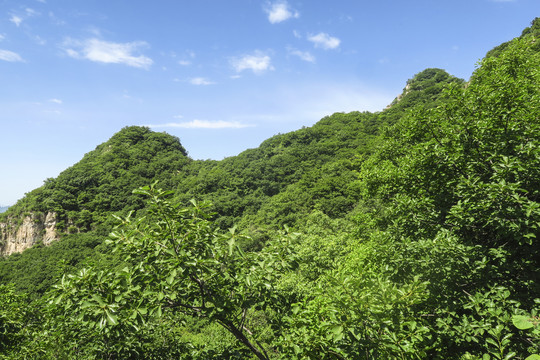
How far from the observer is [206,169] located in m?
89.7

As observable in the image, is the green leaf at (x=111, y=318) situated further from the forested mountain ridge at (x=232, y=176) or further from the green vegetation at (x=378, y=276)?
the forested mountain ridge at (x=232, y=176)

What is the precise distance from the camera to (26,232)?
6456 centimetres

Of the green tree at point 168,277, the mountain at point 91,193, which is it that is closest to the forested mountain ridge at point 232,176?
the mountain at point 91,193

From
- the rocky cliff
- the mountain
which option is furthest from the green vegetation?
the rocky cliff

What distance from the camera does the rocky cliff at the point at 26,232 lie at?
6425 cm

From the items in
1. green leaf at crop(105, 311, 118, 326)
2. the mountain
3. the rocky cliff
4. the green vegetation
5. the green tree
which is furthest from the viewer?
the mountain

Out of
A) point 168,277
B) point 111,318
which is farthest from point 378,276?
point 111,318

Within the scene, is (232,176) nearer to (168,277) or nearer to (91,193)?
(91,193)

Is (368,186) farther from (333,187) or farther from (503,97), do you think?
(333,187)

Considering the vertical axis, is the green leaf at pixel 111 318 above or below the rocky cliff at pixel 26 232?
above

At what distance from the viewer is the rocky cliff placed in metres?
64.2

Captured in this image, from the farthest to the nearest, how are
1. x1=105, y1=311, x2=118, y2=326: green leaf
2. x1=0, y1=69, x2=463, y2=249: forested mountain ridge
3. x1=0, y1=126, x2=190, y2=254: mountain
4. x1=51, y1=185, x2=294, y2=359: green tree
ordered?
x1=0, y1=126, x2=190, y2=254: mountain → x1=0, y1=69, x2=463, y2=249: forested mountain ridge → x1=51, y1=185, x2=294, y2=359: green tree → x1=105, y1=311, x2=118, y2=326: green leaf

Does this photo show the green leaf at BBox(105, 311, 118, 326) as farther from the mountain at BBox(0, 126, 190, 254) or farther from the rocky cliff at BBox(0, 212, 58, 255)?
the rocky cliff at BBox(0, 212, 58, 255)

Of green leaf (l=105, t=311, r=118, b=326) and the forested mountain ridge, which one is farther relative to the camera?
the forested mountain ridge
